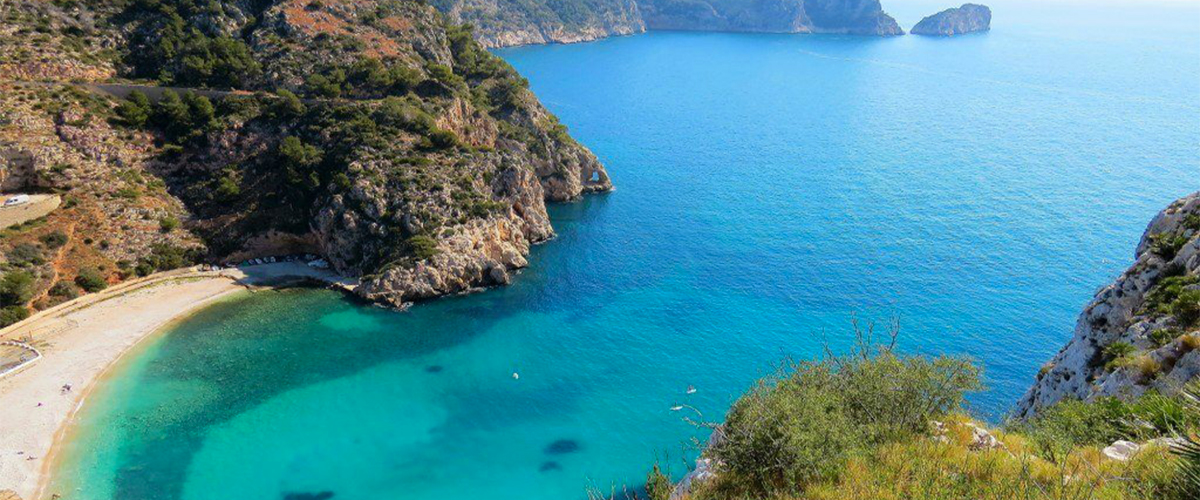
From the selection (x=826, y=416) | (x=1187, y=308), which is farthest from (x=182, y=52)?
(x=1187, y=308)

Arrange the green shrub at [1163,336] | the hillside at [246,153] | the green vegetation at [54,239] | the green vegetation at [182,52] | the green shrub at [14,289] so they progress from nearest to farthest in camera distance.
A: the green shrub at [1163,336] < the green shrub at [14,289] < the green vegetation at [54,239] < the hillside at [246,153] < the green vegetation at [182,52]

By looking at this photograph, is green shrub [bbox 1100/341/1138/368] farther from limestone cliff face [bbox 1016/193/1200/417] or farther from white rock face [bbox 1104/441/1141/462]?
white rock face [bbox 1104/441/1141/462]

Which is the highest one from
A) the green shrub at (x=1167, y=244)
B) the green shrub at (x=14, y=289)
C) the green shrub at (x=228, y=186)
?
the green shrub at (x=1167, y=244)

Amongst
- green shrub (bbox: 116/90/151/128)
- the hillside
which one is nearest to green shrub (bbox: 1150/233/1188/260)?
the hillside

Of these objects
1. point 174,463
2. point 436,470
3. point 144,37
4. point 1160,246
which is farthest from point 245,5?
point 1160,246

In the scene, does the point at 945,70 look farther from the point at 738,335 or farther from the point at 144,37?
the point at 144,37

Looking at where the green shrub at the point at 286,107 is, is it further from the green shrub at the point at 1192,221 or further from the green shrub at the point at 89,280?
the green shrub at the point at 1192,221

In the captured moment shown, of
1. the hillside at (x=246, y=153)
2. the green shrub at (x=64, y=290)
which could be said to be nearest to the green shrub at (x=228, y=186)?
the hillside at (x=246, y=153)
